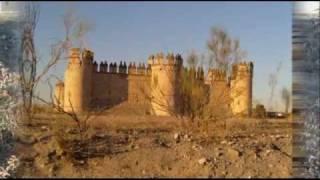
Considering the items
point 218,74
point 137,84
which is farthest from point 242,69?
point 137,84

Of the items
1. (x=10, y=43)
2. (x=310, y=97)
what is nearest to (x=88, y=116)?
(x=10, y=43)

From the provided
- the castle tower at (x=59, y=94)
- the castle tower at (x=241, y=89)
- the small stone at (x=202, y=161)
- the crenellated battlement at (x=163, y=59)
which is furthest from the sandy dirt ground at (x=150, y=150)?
the crenellated battlement at (x=163, y=59)

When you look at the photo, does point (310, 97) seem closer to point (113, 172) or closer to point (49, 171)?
point (113, 172)

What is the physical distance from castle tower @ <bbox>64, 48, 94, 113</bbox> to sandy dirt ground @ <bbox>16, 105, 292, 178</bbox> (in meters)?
0.19

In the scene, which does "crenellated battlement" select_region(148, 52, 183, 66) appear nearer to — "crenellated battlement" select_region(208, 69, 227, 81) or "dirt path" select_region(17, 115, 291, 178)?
"crenellated battlement" select_region(208, 69, 227, 81)

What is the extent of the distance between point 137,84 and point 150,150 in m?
0.82

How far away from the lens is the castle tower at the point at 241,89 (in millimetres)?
6314

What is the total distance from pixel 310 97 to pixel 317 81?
0.49ft

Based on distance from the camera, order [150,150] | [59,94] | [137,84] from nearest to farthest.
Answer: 1. [150,150]
2. [59,94]
3. [137,84]

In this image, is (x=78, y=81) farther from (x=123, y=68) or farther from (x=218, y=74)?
(x=218, y=74)

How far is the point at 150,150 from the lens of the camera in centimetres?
596

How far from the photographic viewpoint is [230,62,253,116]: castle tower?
6.31 metres

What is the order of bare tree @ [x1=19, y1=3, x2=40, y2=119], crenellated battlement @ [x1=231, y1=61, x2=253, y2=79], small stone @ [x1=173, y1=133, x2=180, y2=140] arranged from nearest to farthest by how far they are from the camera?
bare tree @ [x1=19, y1=3, x2=40, y2=119] → crenellated battlement @ [x1=231, y1=61, x2=253, y2=79] → small stone @ [x1=173, y1=133, x2=180, y2=140]

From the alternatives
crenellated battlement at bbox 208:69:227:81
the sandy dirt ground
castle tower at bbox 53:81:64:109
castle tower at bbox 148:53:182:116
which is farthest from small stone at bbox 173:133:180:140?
castle tower at bbox 53:81:64:109
